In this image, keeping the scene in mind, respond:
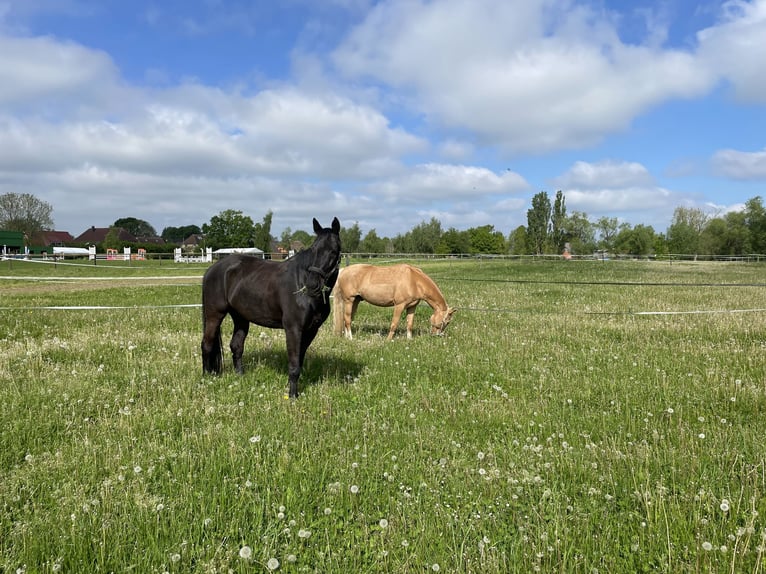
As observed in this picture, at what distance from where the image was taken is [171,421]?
16.9ft

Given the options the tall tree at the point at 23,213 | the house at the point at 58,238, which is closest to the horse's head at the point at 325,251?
the tall tree at the point at 23,213

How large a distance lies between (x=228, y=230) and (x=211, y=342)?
102 m

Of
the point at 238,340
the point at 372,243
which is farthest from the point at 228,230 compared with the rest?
the point at 238,340

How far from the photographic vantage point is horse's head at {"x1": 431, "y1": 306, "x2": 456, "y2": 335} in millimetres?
10875

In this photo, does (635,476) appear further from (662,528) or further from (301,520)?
(301,520)

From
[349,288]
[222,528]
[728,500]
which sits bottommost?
[222,528]

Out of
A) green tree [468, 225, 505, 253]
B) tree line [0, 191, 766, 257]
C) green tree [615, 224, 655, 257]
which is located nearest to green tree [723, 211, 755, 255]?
tree line [0, 191, 766, 257]

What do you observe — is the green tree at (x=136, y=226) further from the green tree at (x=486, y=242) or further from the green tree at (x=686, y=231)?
the green tree at (x=686, y=231)

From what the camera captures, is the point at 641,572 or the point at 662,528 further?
the point at 662,528

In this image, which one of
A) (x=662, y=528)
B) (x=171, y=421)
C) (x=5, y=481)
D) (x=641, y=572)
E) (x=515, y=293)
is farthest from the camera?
(x=515, y=293)

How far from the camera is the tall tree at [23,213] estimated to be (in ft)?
244

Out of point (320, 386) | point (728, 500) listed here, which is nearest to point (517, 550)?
point (728, 500)

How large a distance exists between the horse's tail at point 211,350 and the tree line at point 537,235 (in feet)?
236

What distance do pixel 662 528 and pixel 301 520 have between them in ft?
8.97
